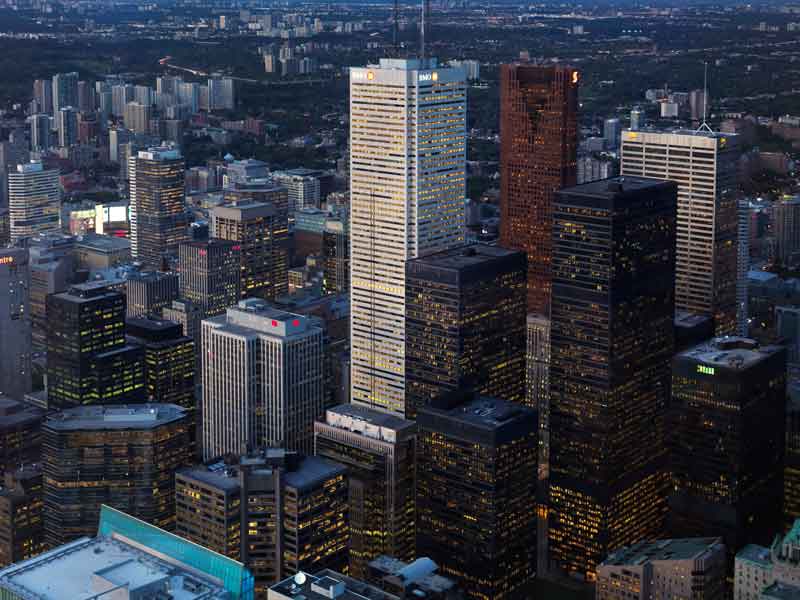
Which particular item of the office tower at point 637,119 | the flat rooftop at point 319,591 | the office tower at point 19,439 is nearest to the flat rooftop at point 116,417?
the office tower at point 19,439

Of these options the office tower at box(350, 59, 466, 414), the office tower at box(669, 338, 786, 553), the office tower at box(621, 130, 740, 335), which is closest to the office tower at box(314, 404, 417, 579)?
the office tower at box(350, 59, 466, 414)

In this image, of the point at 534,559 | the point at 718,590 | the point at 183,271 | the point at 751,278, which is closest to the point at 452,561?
the point at 534,559

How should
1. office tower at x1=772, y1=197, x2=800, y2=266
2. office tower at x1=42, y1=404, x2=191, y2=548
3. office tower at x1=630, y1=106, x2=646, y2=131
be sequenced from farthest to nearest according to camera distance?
office tower at x1=630, y1=106, x2=646, y2=131, office tower at x1=772, y1=197, x2=800, y2=266, office tower at x1=42, y1=404, x2=191, y2=548

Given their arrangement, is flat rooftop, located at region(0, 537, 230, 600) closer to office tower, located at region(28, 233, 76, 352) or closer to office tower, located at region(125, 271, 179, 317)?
office tower, located at region(28, 233, 76, 352)

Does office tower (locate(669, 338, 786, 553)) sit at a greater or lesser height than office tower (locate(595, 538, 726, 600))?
greater

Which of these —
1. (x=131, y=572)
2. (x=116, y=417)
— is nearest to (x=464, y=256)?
(x=116, y=417)

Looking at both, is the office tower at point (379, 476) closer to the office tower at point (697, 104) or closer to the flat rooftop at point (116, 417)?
the flat rooftop at point (116, 417)

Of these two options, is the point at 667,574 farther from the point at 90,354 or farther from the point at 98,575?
the point at 90,354
